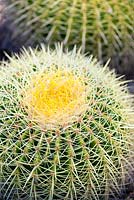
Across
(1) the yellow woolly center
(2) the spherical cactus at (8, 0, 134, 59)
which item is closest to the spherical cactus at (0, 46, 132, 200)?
A: (1) the yellow woolly center

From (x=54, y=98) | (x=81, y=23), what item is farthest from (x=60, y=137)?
(x=81, y=23)

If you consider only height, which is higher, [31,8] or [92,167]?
[31,8]

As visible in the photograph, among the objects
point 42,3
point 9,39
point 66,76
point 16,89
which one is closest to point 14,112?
point 16,89

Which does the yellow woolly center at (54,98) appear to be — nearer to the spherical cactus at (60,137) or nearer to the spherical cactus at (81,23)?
the spherical cactus at (60,137)

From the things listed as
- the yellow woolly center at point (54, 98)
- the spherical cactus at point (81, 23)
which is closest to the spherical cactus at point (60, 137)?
the yellow woolly center at point (54, 98)

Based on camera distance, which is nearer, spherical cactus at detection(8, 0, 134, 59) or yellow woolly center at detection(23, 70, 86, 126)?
yellow woolly center at detection(23, 70, 86, 126)

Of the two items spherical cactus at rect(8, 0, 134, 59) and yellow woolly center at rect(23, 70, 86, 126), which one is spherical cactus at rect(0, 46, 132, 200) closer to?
yellow woolly center at rect(23, 70, 86, 126)

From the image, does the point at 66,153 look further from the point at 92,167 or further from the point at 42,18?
the point at 42,18
